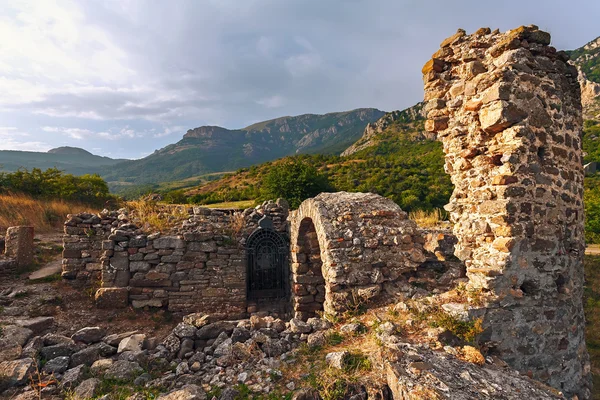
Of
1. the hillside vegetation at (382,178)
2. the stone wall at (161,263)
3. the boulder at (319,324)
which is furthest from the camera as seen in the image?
the hillside vegetation at (382,178)

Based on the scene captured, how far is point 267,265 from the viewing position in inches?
364

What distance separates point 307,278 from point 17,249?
25.4ft

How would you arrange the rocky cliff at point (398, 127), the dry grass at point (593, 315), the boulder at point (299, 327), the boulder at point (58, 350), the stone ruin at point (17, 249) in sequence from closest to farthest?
1. the boulder at point (58, 350)
2. the boulder at point (299, 327)
3. the dry grass at point (593, 315)
4. the stone ruin at point (17, 249)
5. the rocky cliff at point (398, 127)

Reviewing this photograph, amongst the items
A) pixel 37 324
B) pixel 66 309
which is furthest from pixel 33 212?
pixel 37 324

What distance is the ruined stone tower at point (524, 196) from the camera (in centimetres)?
380

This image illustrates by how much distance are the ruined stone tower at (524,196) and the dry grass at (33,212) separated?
13861mm

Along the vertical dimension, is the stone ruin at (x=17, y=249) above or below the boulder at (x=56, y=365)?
above

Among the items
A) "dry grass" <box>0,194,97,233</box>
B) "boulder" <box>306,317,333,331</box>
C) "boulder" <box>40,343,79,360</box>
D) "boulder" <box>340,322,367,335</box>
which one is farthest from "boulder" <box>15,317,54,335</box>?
"dry grass" <box>0,194,97,233</box>

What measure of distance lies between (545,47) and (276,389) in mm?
5127

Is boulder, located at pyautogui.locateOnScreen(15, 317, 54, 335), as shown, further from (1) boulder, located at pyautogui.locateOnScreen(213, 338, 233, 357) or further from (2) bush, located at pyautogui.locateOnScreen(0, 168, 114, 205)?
(2) bush, located at pyautogui.locateOnScreen(0, 168, 114, 205)

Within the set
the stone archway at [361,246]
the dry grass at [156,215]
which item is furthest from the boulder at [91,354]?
the dry grass at [156,215]

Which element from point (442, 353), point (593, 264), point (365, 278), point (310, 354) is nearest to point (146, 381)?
point (310, 354)

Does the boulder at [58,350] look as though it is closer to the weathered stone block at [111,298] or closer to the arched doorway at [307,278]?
the weathered stone block at [111,298]

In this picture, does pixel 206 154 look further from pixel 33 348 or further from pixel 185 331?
pixel 33 348
